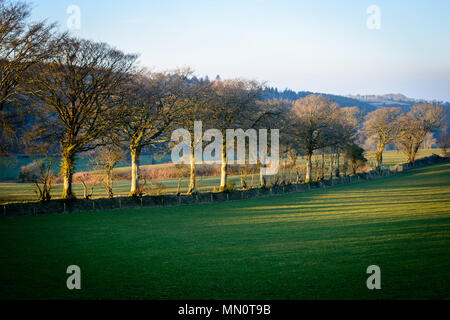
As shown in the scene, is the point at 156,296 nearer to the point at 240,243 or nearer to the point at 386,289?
the point at 386,289

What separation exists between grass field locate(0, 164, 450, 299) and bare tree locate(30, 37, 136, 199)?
736cm

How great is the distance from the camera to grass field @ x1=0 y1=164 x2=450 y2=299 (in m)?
8.91

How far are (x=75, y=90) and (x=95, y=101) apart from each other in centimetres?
250

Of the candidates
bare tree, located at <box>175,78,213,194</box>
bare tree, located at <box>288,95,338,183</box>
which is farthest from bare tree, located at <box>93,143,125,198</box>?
bare tree, located at <box>288,95,338,183</box>

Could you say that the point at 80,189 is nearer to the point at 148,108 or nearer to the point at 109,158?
the point at 109,158

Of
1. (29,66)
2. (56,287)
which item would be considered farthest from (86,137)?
(56,287)

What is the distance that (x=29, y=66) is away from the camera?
938 inches

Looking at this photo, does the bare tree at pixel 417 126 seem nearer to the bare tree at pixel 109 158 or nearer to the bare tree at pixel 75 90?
the bare tree at pixel 109 158

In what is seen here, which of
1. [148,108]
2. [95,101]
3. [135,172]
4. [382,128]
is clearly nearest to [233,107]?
[148,108]

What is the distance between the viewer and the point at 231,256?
12.7 meters

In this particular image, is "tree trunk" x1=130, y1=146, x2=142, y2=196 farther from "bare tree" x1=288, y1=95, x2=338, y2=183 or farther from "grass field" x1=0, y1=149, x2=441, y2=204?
"bare tree" x1=288, y1=95, x2=338, y2=183

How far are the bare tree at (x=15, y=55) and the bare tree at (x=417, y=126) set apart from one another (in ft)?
212

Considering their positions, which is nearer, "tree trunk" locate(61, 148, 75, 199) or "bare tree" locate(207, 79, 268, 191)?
"tree trunk" locate(61, 148, 75, 199)

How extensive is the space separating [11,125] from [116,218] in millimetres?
10102
